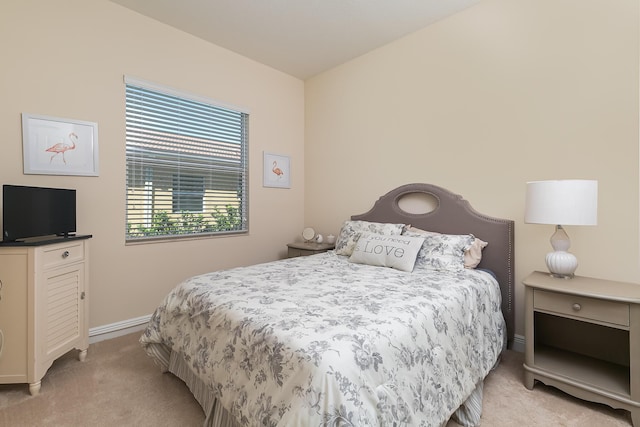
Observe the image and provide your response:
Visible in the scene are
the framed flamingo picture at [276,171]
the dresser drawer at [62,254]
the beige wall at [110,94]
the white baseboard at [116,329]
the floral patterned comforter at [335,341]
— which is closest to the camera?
the floral patterned comforter at [335,341]

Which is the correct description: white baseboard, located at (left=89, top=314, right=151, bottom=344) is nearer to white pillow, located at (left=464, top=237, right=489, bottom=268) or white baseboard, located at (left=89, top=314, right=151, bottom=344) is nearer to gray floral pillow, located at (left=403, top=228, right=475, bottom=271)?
gray floral pillow, located at (left=403, top=228, right=475, bottom=271)

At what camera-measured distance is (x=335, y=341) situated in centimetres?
113

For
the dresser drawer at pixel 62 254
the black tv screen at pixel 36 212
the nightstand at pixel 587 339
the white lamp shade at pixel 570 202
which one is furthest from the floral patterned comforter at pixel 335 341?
the black tv screen at pixel 36 212

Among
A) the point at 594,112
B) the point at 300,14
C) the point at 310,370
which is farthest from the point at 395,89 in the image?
the point at 310,370

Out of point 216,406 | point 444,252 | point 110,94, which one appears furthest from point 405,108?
point 216,406

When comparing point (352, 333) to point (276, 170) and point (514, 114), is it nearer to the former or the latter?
point (514, 114)

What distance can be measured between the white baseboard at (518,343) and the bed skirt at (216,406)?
3.00 feet

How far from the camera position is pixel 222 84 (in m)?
3.31

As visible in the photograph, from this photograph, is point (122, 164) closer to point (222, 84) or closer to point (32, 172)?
point (32, 172)

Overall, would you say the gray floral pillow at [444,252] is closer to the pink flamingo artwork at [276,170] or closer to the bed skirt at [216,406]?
the bed skirt at [216,406]

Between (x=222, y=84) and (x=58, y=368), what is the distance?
9.21 feet

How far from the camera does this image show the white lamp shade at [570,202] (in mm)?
1827

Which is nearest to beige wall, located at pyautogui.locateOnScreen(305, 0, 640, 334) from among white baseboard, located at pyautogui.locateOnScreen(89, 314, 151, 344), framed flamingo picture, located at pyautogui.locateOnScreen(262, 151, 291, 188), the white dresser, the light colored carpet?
the light colored carpet

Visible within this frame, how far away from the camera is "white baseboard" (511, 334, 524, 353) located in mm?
2389
